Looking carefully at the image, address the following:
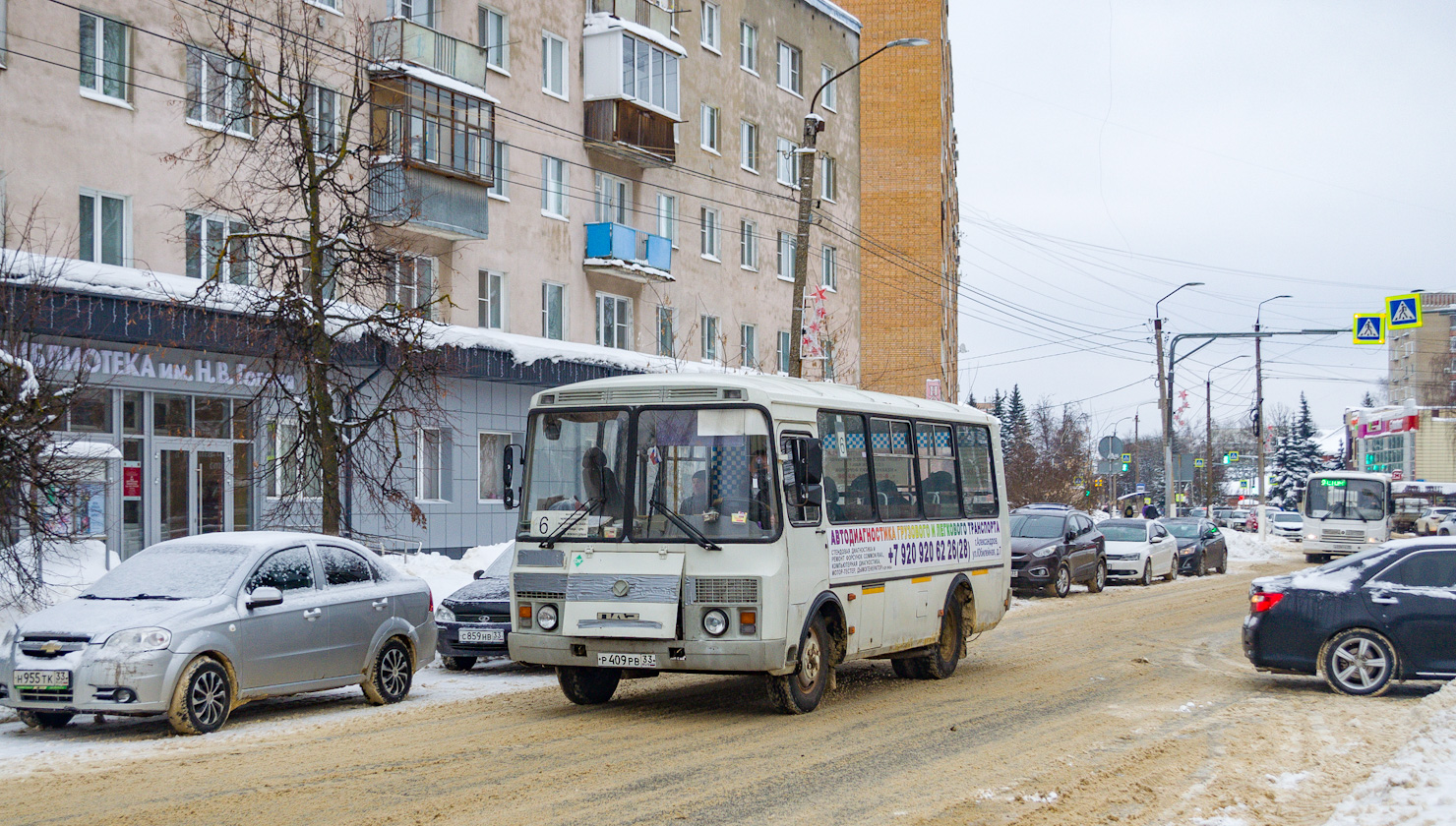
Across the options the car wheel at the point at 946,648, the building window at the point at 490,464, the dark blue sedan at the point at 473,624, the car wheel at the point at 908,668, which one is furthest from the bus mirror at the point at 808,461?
the building window at the point at 490,464

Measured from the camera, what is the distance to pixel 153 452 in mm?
24062

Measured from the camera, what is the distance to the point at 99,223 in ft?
76.2

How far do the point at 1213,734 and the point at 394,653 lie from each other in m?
7.28

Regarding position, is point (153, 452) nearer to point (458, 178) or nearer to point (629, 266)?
point (458, 178)

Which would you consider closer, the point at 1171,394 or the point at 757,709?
the point at 757,709

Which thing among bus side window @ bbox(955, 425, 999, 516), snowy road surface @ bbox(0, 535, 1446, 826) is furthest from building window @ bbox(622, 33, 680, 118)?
snowy road surface @ bbox(0, 535, 1446, 826)

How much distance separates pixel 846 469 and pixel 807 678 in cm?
205

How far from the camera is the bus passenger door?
1141 cm

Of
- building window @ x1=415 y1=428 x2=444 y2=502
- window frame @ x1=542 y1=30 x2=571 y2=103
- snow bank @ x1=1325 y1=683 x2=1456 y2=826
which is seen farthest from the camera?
window frame @ x1=542 y1=30 x2=571 y2=103

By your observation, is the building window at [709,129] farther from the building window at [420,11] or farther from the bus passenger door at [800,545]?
the bus passenger door at [800,545]

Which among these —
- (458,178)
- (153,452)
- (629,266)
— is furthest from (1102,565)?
(153,452)

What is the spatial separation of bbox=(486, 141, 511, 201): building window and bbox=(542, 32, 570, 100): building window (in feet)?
7.82

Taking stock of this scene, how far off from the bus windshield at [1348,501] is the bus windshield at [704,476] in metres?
41.9

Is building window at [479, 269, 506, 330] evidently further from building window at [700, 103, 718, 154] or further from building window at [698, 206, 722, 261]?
building window at [700, 103, 718, 154]
